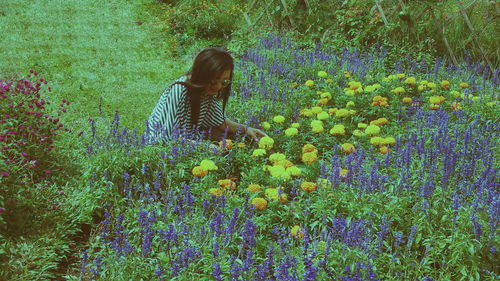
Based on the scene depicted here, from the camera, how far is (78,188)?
361 centimetres

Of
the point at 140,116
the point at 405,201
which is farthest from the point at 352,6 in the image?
the point at 405,201

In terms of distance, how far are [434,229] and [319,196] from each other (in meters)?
0.72

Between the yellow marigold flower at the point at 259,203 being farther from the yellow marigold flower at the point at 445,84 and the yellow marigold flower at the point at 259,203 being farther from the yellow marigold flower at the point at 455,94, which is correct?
the yellow marigold flower at the point at 445,84

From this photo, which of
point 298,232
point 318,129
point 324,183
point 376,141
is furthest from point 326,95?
point 298,232

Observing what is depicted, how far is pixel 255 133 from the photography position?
4141 millimetres

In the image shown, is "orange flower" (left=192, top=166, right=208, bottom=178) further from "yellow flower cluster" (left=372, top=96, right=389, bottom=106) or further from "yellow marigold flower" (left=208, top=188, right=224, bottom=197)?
"yellow flower cluster" (left=372, top=96, right=389, bottom=106)

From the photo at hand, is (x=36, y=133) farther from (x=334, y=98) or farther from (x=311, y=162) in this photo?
(x=334, y=98)

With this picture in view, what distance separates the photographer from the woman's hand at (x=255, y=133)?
13.5 ft

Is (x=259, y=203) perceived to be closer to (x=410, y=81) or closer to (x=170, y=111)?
(x=170, y=111)

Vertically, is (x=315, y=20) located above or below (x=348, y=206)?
above

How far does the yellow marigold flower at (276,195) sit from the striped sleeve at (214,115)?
4.52ft

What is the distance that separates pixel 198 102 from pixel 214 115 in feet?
0.83

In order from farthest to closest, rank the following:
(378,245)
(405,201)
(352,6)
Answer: (352,6)
(405,201)
(378,245)

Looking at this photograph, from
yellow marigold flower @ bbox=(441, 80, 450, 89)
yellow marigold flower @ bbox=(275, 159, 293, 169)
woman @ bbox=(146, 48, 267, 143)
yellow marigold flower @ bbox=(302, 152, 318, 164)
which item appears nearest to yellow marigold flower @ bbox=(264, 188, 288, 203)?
yellow marigold flower @ bbox=(275, 159, 293, 169)
